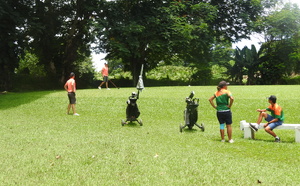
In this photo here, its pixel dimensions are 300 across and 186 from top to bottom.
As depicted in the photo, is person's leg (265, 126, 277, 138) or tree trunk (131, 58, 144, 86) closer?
person's leg (265, 126, 277, 138)

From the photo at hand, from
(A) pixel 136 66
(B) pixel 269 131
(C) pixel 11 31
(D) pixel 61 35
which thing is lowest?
(B) pixel 269 131

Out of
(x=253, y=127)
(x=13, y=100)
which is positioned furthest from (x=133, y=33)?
(x=253, y=127)

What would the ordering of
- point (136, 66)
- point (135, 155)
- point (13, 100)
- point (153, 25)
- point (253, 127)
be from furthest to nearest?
1. point (136, 66)
2. point (153, 25)
3. point (13, 100)
4. point (253, 127)
5. point (135, 155)

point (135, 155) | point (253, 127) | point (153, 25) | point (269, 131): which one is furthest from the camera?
point (153, 25)

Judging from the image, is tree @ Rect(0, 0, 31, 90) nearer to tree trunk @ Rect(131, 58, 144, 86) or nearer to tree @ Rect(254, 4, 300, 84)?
tree trunk @ Rect(131, 58, 144, 86)

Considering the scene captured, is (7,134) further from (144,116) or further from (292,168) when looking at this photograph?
(292,168)

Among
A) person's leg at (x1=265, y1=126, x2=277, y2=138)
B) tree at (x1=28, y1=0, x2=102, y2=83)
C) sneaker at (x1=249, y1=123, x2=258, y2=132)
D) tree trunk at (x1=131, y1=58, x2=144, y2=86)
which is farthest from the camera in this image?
tree trunk at (x1=131, y1=58, x2=144, y2=86)

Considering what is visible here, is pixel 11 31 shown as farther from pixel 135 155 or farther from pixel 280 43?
pixel 280 43

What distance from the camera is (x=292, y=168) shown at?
19.6 ft

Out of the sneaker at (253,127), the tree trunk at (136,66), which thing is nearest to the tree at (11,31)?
the tree trunk at (136,66)

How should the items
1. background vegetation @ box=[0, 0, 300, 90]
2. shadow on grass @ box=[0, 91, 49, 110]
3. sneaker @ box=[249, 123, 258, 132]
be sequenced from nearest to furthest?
Result: sneaker @ box=[249, 123, 258, 132]
shadow on grass @ box=[0, 91, 49, 110]
background vegetation @ box=[0, 0, 300, 90]

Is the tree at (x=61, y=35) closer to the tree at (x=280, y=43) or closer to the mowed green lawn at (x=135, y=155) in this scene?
the mowed green lawn at (x=135, y=155)

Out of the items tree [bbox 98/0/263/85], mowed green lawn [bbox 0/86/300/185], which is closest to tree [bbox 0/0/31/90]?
tree [bbox 98/0/263/85]

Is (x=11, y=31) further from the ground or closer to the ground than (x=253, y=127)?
further from the ground
